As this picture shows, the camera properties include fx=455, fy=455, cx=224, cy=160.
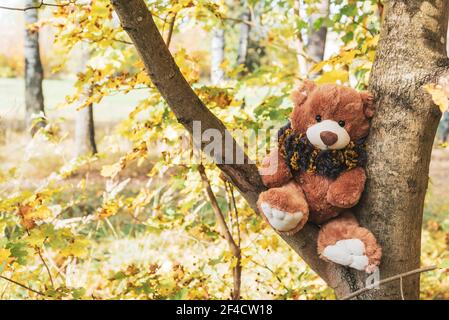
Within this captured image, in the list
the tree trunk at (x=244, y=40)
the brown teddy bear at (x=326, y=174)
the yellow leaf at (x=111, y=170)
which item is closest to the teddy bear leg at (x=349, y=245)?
the brown teddy bear at (x=326, y=174)

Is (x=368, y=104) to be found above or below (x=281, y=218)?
above

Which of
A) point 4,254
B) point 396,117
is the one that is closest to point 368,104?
point 396,117

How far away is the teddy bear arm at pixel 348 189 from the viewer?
4.01 feet

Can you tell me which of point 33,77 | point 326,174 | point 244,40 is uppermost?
point 244,40

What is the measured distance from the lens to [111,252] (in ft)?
11.3

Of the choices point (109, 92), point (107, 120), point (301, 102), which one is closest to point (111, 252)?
point (109, 92)

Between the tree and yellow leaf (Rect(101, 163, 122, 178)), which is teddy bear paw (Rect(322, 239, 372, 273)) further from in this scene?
yellow leaf (Rect(101, 163, 122, 178))

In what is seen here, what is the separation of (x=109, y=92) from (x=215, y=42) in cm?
331

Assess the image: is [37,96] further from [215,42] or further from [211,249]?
[211,249]

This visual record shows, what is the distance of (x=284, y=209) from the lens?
3.98 ft

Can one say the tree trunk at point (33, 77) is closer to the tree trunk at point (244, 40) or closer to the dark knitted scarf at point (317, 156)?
the tree trunk at point (244, 40)

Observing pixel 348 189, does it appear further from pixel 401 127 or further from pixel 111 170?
pixel 111 170

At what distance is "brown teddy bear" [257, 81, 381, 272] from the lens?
1.22 meters

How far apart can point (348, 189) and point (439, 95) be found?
0.33m
